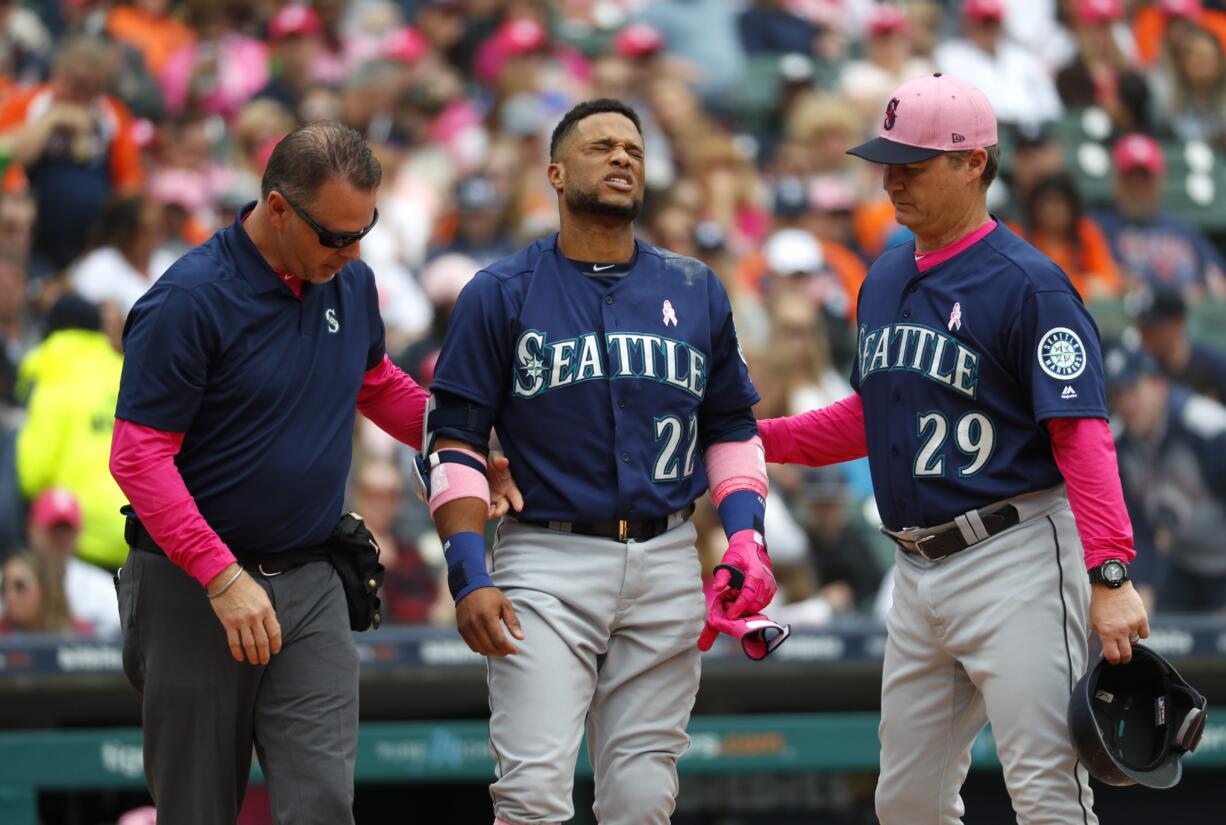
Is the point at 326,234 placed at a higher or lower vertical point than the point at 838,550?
higher

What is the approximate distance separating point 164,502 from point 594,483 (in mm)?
886

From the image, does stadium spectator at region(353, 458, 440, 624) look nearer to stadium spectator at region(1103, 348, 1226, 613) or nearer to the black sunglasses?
the black sunglasses

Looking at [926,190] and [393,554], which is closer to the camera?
[926,190]

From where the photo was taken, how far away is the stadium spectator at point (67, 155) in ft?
24.1

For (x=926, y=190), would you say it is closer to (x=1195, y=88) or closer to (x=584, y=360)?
(x=584, y=360)

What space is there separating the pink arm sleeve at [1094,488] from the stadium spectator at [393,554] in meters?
2.90

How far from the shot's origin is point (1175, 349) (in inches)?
285

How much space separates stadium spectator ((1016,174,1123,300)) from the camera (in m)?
8.23

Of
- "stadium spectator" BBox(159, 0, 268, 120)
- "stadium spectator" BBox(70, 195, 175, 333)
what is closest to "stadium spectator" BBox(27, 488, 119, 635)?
"stadium spectator" BBox(70, 195, 175, 333)

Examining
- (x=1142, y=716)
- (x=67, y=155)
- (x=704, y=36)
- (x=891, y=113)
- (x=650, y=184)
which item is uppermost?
(x=704, y=36)

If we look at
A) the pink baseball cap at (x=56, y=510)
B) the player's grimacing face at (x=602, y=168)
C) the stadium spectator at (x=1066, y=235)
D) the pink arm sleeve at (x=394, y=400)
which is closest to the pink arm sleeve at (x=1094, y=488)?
the player's grimacing face at (x=602, y=168)

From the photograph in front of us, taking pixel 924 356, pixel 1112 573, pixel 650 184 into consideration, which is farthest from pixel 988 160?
pixel 650 184

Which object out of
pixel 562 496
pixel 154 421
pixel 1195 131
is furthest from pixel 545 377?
pixel 1195 131

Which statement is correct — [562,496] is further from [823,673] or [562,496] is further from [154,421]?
[823,673]
